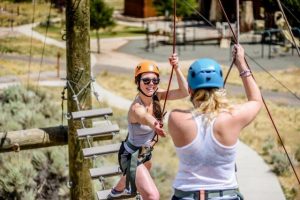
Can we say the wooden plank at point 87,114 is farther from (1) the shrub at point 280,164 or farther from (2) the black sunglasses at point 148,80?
(1) the shrub at point 280,164

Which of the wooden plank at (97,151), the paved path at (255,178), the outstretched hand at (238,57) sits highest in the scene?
the outstretched hand at (238,57)

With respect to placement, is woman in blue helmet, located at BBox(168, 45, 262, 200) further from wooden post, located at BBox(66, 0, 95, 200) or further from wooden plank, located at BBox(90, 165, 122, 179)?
wooden post, located at BBox(66, 0, 95, 200)

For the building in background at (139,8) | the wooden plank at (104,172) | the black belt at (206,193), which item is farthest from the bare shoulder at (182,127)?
the building in background at (139,8)

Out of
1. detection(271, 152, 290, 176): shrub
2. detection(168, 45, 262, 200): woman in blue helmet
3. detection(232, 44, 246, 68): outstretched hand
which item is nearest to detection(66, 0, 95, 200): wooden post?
detection(232, 44, 246, 68): outstretched hand

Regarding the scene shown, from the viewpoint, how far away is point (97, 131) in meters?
6.39

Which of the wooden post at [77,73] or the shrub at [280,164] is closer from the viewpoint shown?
the wooden post at [77,73]

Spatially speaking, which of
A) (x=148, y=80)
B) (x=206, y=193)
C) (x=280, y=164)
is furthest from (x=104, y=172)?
(x=280, y=164)

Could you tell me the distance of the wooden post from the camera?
6.43m

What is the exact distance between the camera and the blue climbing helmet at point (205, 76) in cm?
375

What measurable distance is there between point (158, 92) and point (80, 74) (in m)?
1.43

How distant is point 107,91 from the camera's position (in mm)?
22578

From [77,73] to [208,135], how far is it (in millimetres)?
3137

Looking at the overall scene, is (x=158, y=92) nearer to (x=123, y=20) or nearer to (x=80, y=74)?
(x=80, y=74)

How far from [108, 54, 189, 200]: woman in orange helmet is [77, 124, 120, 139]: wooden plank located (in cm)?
88
